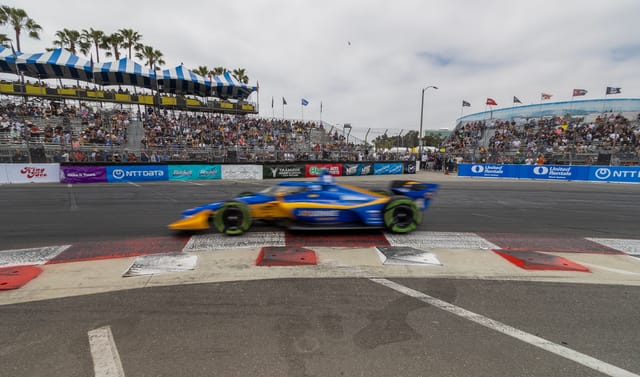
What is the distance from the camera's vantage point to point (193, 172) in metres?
19.9

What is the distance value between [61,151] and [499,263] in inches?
883

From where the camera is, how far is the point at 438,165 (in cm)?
2981

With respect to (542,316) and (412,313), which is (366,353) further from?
(542,316)

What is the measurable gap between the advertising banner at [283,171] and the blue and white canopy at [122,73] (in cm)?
1800

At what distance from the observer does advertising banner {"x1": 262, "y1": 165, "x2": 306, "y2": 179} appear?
21.7 meters

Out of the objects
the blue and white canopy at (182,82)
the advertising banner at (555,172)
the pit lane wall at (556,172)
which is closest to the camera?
the pit lane wall at (556,172)

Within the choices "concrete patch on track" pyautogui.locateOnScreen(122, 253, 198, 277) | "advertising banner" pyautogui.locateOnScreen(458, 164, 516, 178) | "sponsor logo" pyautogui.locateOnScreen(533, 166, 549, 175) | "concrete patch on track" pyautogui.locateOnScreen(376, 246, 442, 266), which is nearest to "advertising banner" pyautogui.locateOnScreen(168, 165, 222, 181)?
"concrete patch on track" pyautogui.locateOnScreen(122, 253, 198, 277)

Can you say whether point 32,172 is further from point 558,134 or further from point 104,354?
point 558,134

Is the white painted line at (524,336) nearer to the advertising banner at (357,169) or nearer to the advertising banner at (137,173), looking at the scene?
the advertising banner at (137,173)

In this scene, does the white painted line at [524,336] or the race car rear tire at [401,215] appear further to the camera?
the race car rear tire at [401,215]

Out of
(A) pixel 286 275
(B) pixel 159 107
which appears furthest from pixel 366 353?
(B) pixel 159 107

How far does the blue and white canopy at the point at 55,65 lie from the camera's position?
2699 centimetres

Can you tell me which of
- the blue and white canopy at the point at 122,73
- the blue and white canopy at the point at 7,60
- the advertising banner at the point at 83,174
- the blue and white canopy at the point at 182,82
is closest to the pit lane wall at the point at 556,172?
the advertising banner at the point at 83,174

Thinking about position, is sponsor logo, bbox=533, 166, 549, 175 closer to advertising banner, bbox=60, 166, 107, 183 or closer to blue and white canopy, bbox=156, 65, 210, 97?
advertising banner, bbox=60, 166, 107, 183
